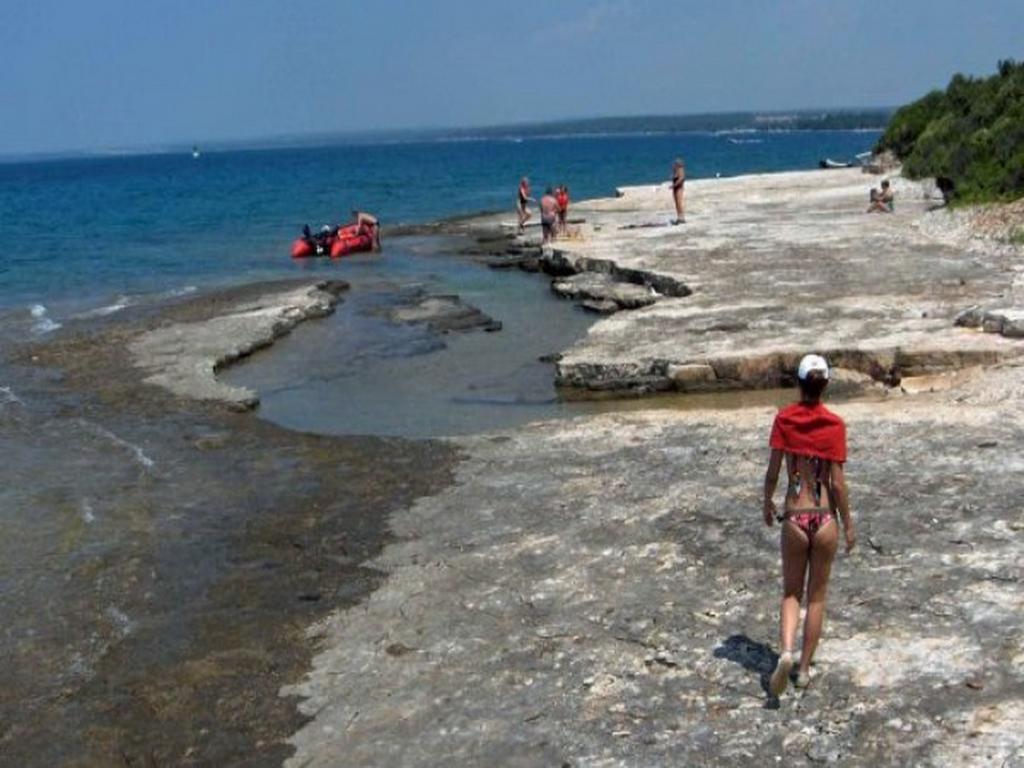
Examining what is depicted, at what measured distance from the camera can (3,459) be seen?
14086 mm

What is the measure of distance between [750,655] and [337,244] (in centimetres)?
3005

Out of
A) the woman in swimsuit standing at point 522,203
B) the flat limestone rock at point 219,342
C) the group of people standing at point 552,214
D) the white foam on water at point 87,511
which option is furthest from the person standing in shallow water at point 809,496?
the woman in swimsuit standing at point 522,203

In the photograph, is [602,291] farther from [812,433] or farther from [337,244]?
[812,433]

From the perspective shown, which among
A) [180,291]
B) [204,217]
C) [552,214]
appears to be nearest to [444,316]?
[552,214]

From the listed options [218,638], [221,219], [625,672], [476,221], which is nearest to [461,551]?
[218,638]

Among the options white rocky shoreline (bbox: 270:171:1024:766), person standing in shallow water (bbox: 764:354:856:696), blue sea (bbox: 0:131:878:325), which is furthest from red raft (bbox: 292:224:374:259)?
person standing in shallow water (bbox: 764:354:856:696)

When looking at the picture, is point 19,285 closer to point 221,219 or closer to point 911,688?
point 221,219

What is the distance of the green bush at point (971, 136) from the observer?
27.2 m

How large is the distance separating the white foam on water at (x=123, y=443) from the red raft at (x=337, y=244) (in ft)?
67.7

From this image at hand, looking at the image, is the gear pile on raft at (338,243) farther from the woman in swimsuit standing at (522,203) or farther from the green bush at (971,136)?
the green bush at (971,136)

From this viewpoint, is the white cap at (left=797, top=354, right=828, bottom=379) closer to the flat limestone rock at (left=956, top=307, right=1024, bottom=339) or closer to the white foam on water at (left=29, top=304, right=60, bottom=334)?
the flat limestone rock at (left=956, top=307, right=1024, bottom=339)

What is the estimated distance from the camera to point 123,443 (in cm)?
1437

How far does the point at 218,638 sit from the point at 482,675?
7.54ft

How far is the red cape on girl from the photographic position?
20.5 ft
